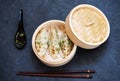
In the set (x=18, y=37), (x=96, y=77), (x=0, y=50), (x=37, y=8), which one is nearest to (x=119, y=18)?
(x=96, y=77)

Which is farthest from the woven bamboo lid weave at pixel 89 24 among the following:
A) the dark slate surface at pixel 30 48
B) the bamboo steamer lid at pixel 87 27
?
the dark slate surface at pixel 30 48

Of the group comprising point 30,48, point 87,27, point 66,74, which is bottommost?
point 66,74

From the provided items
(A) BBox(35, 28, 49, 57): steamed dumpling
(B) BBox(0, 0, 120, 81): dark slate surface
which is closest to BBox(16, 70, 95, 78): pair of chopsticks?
(B) BBox(0, 0, 120, 81): dark slate surface

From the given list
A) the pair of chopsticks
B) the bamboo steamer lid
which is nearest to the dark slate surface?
the pair of chopsticks

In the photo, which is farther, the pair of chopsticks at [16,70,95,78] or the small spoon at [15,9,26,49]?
the small spoon at [15,9,26,49]

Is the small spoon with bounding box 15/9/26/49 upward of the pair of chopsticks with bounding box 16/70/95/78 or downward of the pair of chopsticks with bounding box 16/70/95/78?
upward

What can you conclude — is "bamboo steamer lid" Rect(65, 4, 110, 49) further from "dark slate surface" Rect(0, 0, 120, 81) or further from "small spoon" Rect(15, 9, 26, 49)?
"small spoon" Rect(15, 9, 26, 49)

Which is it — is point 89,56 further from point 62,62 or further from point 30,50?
point 30,50

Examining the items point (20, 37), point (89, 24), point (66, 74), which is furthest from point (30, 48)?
point (89, 24)

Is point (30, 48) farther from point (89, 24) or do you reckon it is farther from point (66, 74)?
point (89, 24)

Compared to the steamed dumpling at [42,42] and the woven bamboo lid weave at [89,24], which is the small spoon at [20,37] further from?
the woven bamboo lid weave at [89,24]

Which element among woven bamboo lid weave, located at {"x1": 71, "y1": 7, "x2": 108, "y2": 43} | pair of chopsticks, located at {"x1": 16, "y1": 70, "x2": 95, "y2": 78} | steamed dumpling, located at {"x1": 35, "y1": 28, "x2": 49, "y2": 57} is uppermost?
woven bamboo lid weave, located at {"x1": 71, "y1": 7, "x2": 108, "y2": 43}
